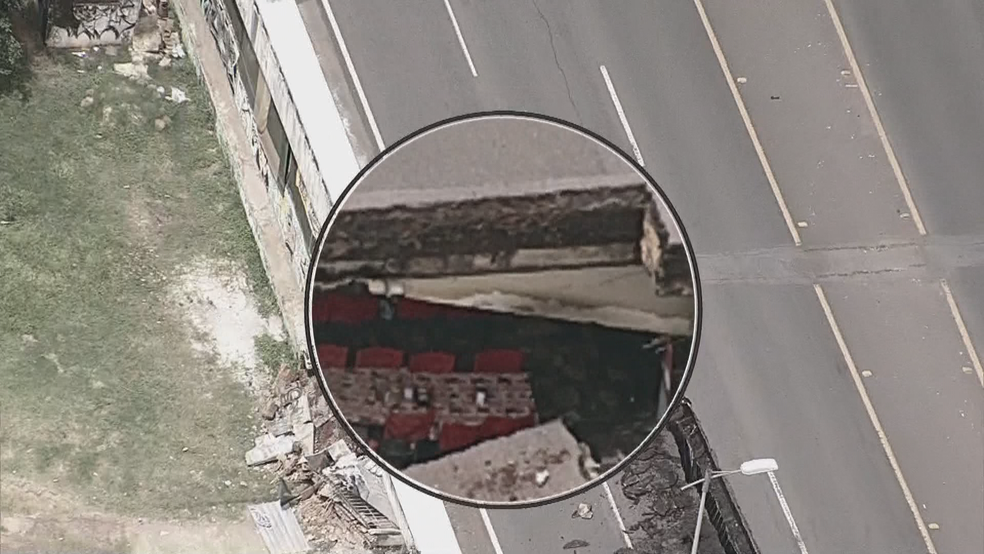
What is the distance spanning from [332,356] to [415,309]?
1.09 m

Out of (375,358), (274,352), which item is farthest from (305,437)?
(375,358)

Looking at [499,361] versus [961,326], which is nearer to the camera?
[499,361]

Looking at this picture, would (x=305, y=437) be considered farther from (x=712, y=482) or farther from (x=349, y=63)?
(x=712, y=482)

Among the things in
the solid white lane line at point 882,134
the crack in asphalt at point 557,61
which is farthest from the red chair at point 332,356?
the solid white lane line at point 882,134

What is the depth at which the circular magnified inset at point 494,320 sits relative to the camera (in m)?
10.9

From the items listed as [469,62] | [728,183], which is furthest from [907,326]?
[469,62]

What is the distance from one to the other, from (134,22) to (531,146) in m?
7.90

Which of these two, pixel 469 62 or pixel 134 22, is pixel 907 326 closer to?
pixel 469 62

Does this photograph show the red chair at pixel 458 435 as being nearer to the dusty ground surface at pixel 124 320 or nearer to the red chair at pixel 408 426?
the red chair at pixel 408 426

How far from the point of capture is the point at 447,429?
1086 centimetres

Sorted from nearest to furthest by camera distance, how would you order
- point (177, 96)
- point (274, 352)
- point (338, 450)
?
1. point (338, 450)
2. point (274, 352)
3. point (177, 96)

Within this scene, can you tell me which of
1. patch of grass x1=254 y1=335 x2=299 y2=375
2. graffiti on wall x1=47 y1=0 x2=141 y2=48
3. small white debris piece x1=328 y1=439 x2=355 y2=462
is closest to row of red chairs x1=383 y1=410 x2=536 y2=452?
small white debris piece x1=328 y1=439 x2=355 y2=462

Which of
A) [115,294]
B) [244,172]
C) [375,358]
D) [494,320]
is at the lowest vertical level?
[115,294]

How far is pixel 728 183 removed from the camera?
13.4 m
